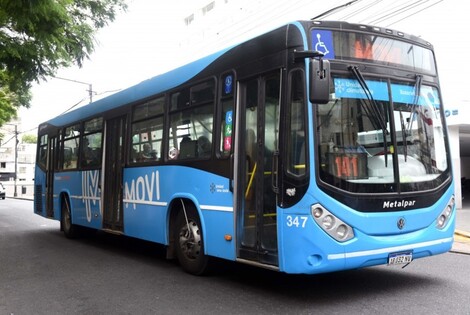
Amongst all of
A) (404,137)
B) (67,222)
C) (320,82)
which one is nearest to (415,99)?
(404,137)

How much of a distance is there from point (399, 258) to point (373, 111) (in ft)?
5.47

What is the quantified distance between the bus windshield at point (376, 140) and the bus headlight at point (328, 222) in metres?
0.32

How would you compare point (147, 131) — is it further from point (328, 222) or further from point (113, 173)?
point (328, 222)

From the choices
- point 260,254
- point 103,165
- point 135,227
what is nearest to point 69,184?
point 103,165

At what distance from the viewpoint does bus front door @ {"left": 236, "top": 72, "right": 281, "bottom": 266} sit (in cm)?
550

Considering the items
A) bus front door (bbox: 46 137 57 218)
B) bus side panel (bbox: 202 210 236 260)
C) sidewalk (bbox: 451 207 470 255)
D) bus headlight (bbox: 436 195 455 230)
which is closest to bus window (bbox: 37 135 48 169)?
bus front door (bbox: 46 137 57 218)

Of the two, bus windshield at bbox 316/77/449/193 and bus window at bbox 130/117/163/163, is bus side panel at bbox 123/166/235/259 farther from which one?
bus windshield at bbox 316/77/449/193

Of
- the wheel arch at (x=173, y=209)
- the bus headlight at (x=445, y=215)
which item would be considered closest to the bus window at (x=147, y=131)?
the wheel arch at (x=173, y=209)

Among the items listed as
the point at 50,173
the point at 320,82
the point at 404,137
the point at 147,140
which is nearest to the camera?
the point at 320,82

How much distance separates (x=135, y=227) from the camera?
8477mm

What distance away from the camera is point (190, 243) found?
6910 millimetres

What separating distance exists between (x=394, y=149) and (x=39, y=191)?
38.1ft

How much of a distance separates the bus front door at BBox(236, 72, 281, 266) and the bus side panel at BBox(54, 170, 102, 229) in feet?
16.5

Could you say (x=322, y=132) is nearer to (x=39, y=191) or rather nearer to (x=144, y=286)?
(x=144, y=286)
